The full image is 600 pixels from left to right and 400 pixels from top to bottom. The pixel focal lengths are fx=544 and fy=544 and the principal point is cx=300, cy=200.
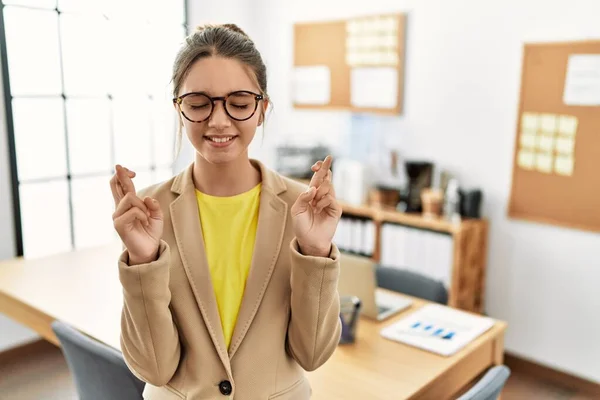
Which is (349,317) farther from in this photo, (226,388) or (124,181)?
(124,181)

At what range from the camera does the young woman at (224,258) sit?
1.05 meters

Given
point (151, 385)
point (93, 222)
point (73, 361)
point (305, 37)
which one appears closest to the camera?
point (151, 385)

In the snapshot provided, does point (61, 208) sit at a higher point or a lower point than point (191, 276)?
lower

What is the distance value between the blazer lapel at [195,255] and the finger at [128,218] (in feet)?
0.55

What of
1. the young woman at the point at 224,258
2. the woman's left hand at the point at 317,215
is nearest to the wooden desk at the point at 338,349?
the young woman at the point at 224,258

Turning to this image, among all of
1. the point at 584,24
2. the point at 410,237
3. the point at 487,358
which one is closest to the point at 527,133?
the point at 584,24

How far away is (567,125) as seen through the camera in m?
2.99

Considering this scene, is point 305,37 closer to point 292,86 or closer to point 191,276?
point 292,86

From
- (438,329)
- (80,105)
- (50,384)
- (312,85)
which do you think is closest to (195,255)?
(438,329)

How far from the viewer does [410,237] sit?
340 centimetres

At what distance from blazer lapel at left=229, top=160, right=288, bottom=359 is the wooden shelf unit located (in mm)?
2157

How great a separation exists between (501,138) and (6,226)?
119 inches

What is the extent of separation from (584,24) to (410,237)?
59.6 inches

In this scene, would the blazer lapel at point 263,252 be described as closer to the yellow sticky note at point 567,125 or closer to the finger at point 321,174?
the finger at point 321,174
